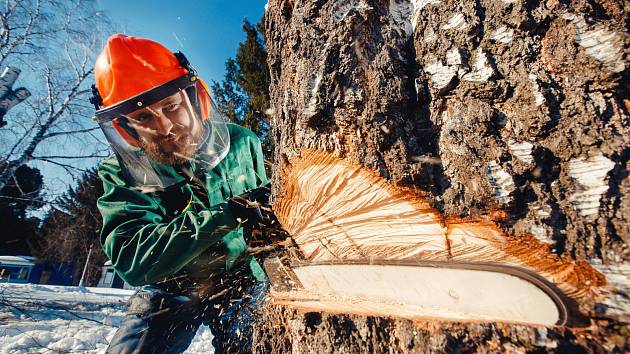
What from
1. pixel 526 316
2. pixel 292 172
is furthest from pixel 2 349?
pixel 526 316

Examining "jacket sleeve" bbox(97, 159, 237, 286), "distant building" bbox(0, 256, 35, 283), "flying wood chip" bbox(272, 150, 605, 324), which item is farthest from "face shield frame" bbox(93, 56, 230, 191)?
"distant building" bbox(0, 256, 35, 283)

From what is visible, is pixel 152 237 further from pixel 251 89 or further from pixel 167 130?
pixel 251 89

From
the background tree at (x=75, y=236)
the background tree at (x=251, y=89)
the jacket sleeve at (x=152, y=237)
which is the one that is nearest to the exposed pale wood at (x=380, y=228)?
the jacket sleeve at (x=152, y=237)

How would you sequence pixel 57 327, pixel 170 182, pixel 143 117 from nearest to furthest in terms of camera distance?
pixel 170 182, pixel 143 117, pixel 57 327

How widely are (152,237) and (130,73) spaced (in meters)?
1.30

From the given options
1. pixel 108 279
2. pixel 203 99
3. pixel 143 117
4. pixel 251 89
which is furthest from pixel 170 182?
pixel 108 279

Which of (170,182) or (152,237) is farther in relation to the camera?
(170,182)

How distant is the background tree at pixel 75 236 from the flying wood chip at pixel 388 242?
56.1 feet

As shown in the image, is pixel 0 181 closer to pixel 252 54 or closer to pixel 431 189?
pixel 252 54

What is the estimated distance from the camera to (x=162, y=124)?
83.1 inches

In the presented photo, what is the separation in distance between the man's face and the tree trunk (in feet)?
4.47

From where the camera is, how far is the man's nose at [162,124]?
6.86 feet

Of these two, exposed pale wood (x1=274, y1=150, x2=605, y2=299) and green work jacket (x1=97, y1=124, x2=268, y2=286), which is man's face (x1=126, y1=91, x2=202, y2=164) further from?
exposed pale wood (x1=274, y1=150, x2=605, y2=299)

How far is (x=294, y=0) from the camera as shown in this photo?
110 centimetres
